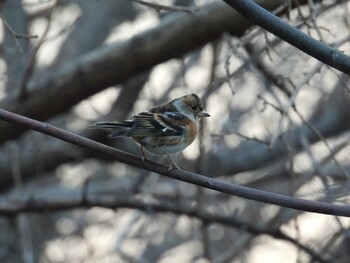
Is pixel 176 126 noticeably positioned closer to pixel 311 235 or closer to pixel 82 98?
pixel 82 98

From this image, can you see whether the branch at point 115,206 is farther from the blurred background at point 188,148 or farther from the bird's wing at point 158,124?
the bird's wing at point 158,124

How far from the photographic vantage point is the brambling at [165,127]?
3883 mm

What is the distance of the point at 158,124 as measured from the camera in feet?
13.6

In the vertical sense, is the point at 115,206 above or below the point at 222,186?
below

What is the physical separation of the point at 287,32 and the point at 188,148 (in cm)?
443

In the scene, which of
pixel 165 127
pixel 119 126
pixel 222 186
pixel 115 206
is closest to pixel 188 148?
pixel 115 206

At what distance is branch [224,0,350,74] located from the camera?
302 centimetres

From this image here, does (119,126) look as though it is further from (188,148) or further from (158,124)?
(188,148)

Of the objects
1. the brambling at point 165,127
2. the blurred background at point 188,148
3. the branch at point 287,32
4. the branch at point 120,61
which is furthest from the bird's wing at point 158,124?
the branch at point 120,61

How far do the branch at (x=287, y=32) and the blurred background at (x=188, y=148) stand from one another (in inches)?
46.4

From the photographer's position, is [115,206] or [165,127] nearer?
[165,127]

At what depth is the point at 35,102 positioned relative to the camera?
6113mm

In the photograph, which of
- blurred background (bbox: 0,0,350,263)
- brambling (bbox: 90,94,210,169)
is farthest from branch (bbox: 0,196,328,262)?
brambling (bbox: 90,94,210,169)

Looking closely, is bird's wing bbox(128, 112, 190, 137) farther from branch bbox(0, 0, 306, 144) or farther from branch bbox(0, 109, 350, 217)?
branch bbox(0, 0, 306, 144)
